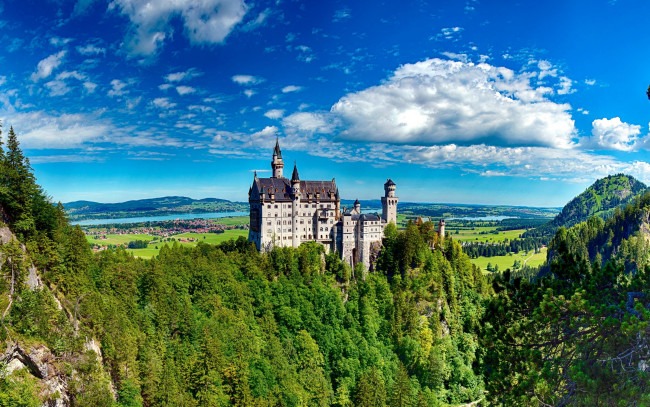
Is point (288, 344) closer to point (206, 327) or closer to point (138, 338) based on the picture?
point (206, 327)

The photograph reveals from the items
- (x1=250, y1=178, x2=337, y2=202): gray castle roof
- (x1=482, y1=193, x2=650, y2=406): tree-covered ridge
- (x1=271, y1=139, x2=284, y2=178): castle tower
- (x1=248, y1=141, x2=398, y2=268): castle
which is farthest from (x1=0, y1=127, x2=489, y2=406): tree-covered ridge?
(x1=271, y1=139, x2=284, y2=178): castle tower

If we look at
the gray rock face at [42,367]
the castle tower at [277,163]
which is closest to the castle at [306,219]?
the castle tower at [277,163]

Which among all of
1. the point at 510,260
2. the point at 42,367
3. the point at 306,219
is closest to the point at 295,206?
the point at 306,219

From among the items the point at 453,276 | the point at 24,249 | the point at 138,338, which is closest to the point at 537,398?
the point at 138,338

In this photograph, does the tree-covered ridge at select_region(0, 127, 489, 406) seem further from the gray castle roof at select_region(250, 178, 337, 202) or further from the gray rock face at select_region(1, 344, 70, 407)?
the gray castle roof at select_region(250, 178, 337, 202)

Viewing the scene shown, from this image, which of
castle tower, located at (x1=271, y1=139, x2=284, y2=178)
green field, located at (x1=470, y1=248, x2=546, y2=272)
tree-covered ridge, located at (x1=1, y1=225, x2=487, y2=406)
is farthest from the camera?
green field, located at (x1=470, y1=248, x2=546, y2=272)

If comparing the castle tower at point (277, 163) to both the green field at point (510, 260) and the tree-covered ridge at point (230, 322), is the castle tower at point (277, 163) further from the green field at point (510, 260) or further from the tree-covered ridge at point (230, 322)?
the green field at point (510, 260)
